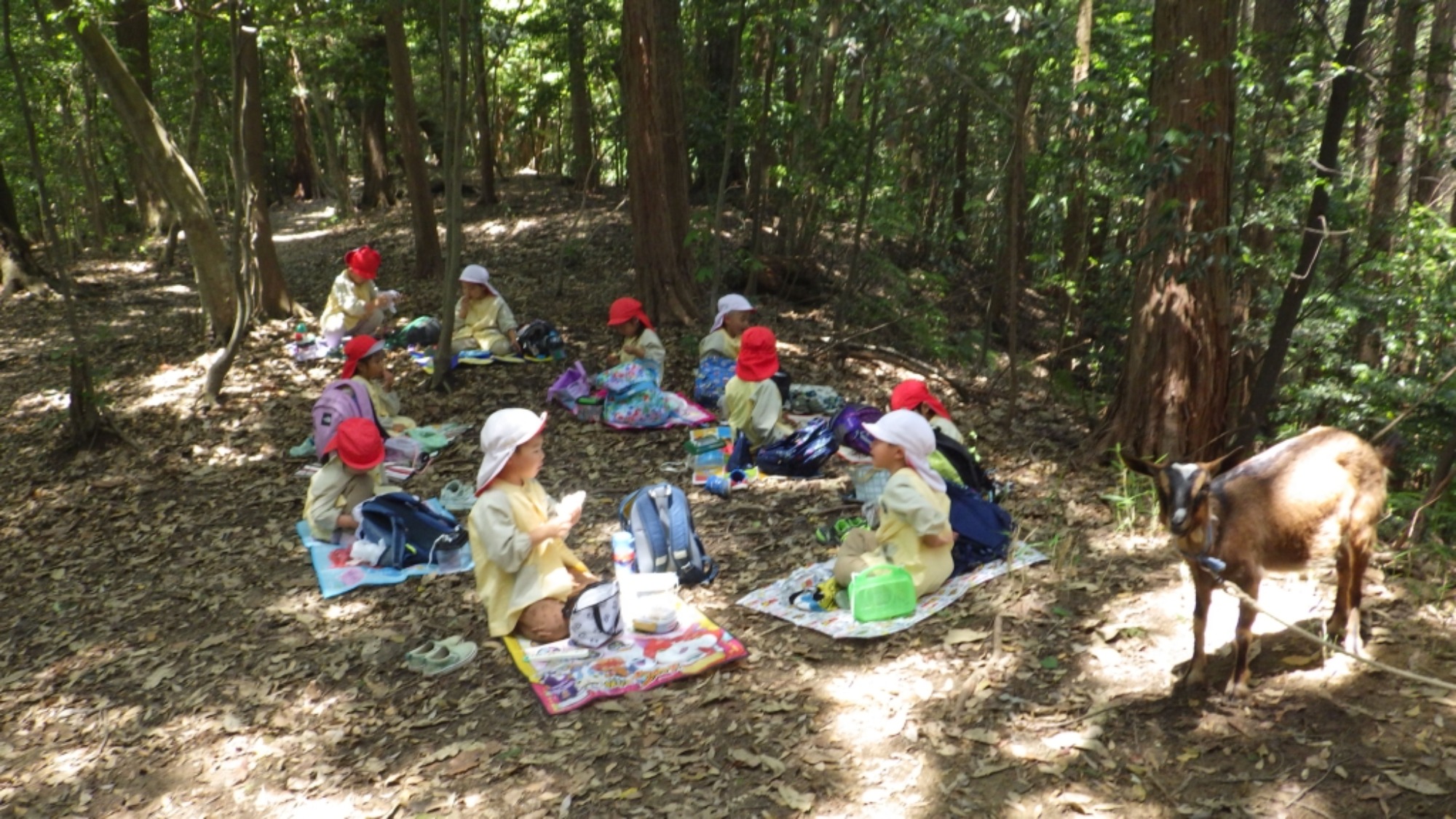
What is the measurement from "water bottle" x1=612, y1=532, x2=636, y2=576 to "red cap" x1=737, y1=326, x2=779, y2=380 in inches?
98.8

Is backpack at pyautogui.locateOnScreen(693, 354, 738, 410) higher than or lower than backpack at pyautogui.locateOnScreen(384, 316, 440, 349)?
lower

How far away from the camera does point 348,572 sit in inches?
238

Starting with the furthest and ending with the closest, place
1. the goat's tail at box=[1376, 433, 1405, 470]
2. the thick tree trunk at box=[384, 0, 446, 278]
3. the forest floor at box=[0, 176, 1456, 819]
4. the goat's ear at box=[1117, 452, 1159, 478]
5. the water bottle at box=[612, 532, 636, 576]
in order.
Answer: the thick tree trunk at box=[384, 0, 446, 278] < the water bottle at box=[612, 532, 636, 576] < the goat's tail at box=[1376, 433, 1405, 470] < the forest floor at box=[0, 176, 1456, 819] < the goat's ear at box=[1117, 452, 1159, 478]

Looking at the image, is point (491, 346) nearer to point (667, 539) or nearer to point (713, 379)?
point (713, 379)

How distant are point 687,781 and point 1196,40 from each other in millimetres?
5552

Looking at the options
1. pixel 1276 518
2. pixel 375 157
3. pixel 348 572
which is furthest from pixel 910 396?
pixel 375 157

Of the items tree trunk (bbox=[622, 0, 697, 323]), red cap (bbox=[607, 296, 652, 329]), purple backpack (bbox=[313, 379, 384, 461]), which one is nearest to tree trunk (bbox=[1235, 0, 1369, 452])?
red cap (bbox=[607, 296, 652, 329])

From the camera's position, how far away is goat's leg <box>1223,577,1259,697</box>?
383 cm

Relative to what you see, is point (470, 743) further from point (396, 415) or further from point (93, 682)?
point (396, 415)

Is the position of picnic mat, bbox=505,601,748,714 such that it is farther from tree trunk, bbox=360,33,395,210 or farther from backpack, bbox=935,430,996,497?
tree trunk, bbox=360,33,395,210

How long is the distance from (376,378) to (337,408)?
1171mm

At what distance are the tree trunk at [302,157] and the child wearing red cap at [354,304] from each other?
14287 mm

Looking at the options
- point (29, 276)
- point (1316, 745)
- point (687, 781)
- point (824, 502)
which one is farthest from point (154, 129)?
point (1316, 745)

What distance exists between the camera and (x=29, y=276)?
43.7 feet
